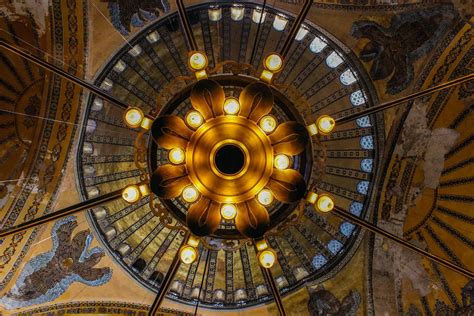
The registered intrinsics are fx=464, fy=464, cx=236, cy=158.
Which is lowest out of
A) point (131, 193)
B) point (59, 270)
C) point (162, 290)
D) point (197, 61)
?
point (59, 270)

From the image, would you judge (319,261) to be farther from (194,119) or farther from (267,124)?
(194,119)

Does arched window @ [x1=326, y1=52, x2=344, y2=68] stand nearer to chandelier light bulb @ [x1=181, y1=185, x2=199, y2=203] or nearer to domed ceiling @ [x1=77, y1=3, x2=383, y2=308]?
domed ceiling @ [x1=77, y1=3, x2=383, y2=308]

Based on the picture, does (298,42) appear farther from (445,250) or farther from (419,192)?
(445,250)

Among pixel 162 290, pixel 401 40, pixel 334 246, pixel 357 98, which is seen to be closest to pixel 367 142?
pixel 357 98

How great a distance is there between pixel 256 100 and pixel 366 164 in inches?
177

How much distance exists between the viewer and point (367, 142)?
805 cm

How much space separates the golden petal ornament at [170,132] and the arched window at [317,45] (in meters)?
3.99

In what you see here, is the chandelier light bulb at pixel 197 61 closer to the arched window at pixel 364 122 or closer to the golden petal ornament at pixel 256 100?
the golden petal ornament at pixel 256 100

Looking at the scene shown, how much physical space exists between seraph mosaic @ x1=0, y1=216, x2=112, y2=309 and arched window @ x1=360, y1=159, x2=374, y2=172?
15.9ft

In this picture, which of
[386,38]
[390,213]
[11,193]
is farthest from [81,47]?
[390,213]

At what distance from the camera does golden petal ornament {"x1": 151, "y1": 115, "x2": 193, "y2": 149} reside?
13.9 feet

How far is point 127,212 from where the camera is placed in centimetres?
853

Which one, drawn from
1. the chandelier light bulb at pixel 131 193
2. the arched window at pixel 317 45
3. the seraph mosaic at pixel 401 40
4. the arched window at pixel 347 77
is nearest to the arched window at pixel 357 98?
the arched window at pixel 347 77

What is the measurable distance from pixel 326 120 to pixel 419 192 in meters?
3.90
